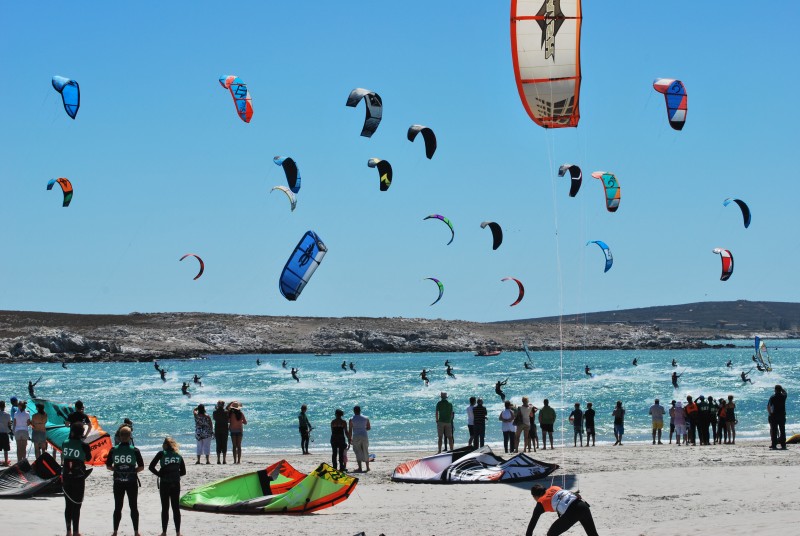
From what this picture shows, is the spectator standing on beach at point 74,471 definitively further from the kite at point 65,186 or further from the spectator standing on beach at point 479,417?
the kite at point 65,186

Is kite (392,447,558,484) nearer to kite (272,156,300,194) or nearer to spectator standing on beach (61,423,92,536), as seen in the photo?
spectator standing on beach (61,423,92,536)

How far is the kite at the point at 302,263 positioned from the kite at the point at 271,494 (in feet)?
17.0

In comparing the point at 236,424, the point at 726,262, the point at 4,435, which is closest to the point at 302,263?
the point at 236,424

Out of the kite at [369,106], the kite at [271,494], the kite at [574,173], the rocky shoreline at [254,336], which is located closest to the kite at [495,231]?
the kite at [574,173]

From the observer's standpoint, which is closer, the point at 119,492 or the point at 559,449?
the point at 119,492

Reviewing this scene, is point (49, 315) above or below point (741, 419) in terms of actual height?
above

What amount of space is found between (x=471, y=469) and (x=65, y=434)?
5.44 meters

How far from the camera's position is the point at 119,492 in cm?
887

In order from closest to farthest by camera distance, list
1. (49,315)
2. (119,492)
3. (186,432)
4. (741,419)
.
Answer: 1. (119,492)
2. (186,432)
3. (741,419)
4. (49,315)

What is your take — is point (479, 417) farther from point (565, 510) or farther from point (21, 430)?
point (565, 510)

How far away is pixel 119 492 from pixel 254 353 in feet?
334

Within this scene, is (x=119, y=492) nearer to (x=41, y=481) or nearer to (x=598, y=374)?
(x=41, y=481)

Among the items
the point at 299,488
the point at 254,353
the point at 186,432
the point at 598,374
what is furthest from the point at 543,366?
the point at 299,488

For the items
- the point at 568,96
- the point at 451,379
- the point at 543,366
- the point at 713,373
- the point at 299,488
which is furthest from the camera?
the point at 543,366
